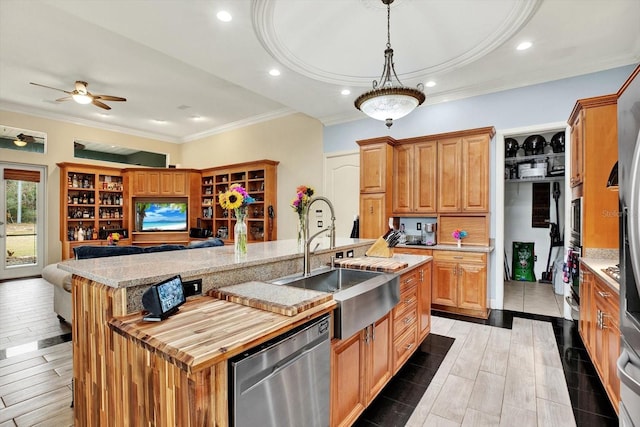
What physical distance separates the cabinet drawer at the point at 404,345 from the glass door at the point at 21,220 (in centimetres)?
768

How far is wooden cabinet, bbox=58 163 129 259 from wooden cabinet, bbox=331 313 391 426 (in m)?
7.18

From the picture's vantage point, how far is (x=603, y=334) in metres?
2.20

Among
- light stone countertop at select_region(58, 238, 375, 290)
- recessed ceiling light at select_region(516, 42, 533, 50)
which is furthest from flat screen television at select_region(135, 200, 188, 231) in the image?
recessed ceiling light at select_region(516, 42, 533, 50)

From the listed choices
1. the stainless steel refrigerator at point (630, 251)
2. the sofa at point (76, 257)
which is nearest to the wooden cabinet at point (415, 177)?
the sofa at point (76, 257)

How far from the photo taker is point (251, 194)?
6895mm

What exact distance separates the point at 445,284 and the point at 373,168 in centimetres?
197

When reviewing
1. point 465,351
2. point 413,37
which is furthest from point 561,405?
point 413,37

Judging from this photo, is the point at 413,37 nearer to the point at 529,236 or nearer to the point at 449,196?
the point at 449,196

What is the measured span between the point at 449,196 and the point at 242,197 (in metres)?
3.35

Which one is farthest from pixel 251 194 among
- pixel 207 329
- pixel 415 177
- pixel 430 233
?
pixel 207 329

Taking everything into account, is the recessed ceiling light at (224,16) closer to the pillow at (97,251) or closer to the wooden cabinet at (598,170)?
the pillow at (97,251)

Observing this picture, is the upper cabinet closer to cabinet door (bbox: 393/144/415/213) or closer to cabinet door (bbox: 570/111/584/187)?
cabinet door (bbox: 393/144/415/213)

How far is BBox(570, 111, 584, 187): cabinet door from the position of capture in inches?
119

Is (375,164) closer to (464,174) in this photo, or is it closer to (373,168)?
(373,168)
